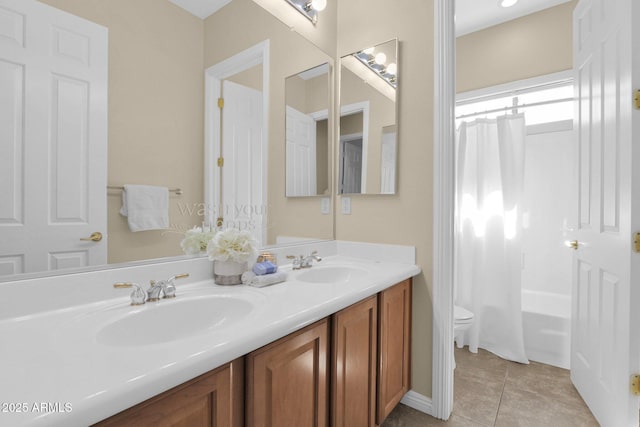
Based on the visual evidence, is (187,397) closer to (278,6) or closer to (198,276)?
(198,276)

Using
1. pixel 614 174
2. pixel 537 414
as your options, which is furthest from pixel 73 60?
pixel 537 414

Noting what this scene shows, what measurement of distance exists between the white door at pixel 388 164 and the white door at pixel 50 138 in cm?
137

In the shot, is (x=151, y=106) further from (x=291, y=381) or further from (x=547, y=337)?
(x=547, y=337)

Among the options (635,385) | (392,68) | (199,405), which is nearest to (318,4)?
(392,68)

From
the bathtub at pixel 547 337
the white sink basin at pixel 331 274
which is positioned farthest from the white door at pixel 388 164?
the bathtub at pixel 547 337

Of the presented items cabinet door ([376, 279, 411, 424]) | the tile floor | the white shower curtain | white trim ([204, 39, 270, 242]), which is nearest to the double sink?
white trim ([204, 39, 270, 242])

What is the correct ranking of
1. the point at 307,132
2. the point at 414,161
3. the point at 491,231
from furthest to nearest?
the point at 491,231 → the point at 307,132 → the point at 414,161

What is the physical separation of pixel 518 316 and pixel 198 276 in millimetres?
2257

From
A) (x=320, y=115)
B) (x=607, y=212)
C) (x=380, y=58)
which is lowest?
(x=607, y=212)

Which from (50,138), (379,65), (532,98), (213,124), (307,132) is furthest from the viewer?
(532,98)

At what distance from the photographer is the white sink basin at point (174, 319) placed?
855 mm

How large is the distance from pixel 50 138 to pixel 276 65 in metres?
1.16

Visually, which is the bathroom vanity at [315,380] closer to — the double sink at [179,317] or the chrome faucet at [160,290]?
the double sink at [179,317]

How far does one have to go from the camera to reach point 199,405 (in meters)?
0.68
